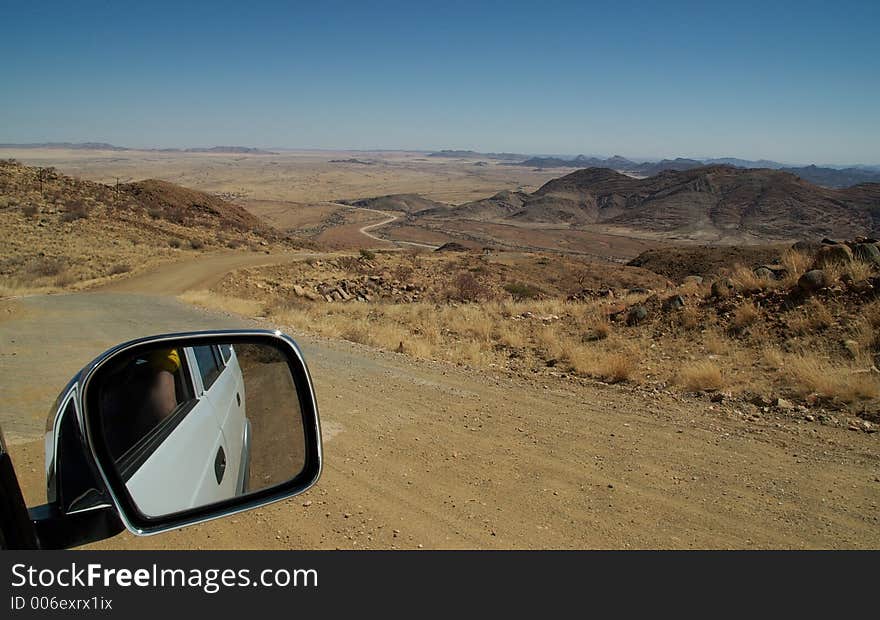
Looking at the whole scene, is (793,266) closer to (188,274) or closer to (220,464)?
(220,464)

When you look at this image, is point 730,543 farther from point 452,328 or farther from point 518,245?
point 518,245

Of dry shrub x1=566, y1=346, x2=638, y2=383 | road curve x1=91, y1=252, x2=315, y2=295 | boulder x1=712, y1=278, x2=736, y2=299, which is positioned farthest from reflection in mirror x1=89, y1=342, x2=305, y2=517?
road curve x1=91, y1=252, x2=315, y2=295

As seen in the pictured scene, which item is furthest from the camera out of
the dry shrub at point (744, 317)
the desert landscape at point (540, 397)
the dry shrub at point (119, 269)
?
the dry shrub at point (119, 269)

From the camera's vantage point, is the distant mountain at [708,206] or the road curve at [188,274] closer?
the road curve at [188,274]

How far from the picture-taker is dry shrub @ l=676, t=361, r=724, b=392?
26.5 feet

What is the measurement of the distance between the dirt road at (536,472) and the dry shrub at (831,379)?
946 mm

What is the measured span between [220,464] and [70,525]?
2.20ft

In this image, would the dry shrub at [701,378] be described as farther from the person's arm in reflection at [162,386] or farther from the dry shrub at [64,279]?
the dry shrub at [64,279]

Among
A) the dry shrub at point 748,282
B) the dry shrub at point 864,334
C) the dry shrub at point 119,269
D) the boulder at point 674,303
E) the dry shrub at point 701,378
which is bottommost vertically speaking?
the dry shrub at point 119,269

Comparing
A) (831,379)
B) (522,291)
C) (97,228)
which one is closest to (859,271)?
(831,379)

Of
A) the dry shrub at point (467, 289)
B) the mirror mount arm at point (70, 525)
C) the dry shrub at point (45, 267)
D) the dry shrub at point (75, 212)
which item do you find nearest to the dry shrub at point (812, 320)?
the mirror mount arm at point (70, 525)

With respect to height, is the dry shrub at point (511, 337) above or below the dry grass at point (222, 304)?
above

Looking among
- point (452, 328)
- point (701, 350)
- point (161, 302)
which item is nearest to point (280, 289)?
point (161, 302)

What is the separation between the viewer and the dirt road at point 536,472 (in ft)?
13.7
